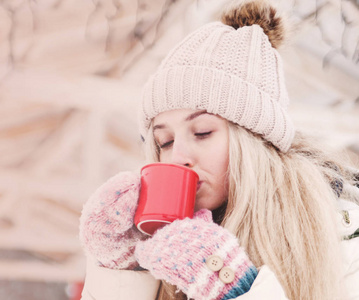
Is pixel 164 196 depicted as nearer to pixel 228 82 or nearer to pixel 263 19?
pixel 228 82

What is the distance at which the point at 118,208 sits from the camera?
0.83 metres

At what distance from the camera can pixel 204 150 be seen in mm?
975

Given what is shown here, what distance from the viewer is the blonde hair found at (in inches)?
33.4

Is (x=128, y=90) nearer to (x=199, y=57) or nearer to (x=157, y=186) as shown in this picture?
(x=199, y=57)

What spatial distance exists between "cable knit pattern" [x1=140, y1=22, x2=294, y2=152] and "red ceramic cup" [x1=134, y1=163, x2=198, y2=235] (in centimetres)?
26

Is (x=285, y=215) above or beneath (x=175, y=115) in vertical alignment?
beneath

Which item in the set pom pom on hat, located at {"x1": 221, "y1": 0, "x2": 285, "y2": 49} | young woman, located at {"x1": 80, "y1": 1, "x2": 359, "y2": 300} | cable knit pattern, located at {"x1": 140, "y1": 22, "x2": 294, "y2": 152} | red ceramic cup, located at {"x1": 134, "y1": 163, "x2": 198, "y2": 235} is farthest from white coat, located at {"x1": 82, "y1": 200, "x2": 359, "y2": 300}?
pom pom on hat, located at {"x1": 221, "y1": 0, "x2": 285, "y2": 49}

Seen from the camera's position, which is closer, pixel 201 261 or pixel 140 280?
pixel 201 261

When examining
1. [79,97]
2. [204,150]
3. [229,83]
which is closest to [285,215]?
[204,150]

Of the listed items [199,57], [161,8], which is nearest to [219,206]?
[199,57]

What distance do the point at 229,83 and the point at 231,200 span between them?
0.33 metres

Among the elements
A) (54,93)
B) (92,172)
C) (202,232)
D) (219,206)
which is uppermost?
(202,232)

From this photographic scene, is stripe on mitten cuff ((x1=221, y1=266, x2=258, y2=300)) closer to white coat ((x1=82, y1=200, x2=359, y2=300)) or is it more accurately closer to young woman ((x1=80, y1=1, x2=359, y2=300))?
young woman ((x1=80, y1=1, x2=359, y2=300))

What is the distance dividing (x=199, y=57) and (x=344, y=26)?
5.11 feet
